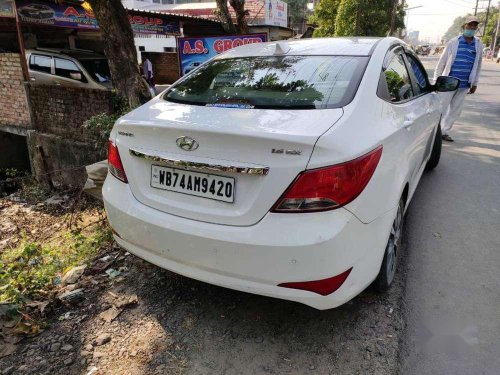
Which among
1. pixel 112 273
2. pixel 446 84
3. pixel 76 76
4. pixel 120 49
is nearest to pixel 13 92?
pixel 120 49

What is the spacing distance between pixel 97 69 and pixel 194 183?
10.7 meters

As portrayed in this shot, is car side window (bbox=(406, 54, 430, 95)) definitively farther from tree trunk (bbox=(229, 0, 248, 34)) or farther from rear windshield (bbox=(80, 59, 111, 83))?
rear windshield (bbox=(80, 59, 111, 83))

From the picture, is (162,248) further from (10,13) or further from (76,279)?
(10,13)

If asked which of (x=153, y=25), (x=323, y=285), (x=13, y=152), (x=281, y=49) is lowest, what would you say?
(x=13, y=152)

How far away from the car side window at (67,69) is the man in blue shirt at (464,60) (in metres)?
8.83

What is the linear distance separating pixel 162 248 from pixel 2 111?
7097 mm

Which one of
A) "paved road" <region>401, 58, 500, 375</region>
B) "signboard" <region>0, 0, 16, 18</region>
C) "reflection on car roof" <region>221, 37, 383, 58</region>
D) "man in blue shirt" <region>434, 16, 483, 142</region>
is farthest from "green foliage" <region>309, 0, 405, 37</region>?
"reflection on car roof" <region>221, 37, 383, 58</region>

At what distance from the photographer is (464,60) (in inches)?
246

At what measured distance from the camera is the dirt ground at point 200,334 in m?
2.18

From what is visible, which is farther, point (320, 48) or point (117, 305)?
point (320, 48)

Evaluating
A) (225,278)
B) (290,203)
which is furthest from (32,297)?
(290,203)

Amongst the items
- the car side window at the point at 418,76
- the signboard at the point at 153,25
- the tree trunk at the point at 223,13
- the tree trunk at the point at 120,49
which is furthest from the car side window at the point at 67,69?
the car side window at the point at 418,76

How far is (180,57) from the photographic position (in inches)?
337

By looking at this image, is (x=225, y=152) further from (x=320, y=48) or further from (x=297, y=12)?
(x=297, y=12)
